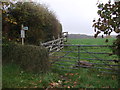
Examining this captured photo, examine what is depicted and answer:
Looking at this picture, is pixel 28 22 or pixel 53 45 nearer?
pixel 53 45

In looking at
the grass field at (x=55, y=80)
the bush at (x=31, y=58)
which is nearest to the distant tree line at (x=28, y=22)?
the bush at (x=31, y=58)

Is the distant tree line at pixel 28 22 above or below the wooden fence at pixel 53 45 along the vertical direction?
above

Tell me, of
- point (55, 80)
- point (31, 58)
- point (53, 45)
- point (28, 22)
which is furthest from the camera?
point (28, 22)

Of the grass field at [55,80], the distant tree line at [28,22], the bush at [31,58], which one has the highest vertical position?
the distant tree line at [28,22]

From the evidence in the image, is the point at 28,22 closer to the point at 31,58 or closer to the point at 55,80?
the point at 31,58

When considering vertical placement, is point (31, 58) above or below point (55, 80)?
above

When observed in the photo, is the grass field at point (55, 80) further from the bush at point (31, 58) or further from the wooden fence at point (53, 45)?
the wooden fence at point (53, 45)

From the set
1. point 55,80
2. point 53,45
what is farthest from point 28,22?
point 55,80

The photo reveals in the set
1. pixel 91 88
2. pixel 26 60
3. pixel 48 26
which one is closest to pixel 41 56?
pixel 26 60

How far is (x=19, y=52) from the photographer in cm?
656

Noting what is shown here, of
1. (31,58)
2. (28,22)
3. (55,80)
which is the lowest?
(55,80)

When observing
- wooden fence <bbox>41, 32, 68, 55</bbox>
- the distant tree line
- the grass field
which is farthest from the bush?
the distant tree line

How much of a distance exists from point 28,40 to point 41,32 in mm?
1201

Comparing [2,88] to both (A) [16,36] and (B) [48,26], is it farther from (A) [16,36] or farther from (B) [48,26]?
(B) [48,26]
